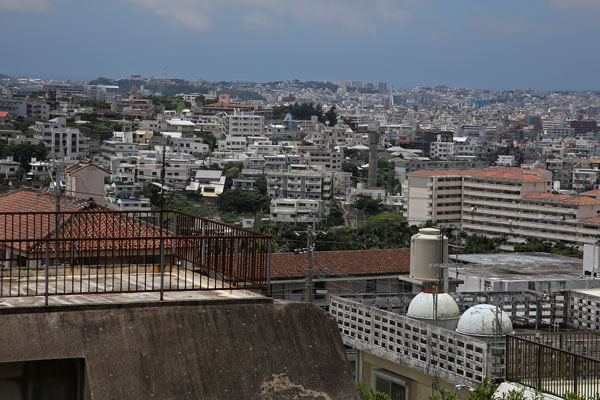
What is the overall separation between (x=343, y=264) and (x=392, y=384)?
14.6 meters

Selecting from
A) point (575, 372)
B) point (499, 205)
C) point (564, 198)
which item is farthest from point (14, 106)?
point (575, 372)

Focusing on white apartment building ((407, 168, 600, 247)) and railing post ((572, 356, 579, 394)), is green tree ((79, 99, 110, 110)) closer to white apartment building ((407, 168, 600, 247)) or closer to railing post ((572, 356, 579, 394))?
white apartment building ((407, 168, 600, 247))

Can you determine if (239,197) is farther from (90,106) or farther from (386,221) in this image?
(90,106)

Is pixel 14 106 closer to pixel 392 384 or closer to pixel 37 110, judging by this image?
pixel 37 110

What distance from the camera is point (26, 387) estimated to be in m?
6.41

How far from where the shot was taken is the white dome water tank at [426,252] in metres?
21.2

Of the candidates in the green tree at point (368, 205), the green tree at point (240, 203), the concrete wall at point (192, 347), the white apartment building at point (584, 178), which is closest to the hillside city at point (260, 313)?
the concrete wall at point (192, 347)

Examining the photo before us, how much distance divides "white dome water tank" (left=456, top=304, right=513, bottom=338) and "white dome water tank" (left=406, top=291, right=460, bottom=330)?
1103mm

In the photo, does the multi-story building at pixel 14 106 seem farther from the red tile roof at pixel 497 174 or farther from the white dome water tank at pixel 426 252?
the white dome water tank at pixel 426 252

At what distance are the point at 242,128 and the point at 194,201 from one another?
142 ft

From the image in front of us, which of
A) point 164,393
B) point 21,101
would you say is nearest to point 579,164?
point 21,101

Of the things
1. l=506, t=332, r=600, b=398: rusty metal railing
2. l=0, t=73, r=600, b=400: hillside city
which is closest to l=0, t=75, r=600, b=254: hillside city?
l=0, t=73, r=600, b=400: hillside city

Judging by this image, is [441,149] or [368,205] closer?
[368,205]

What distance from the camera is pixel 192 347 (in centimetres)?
671
